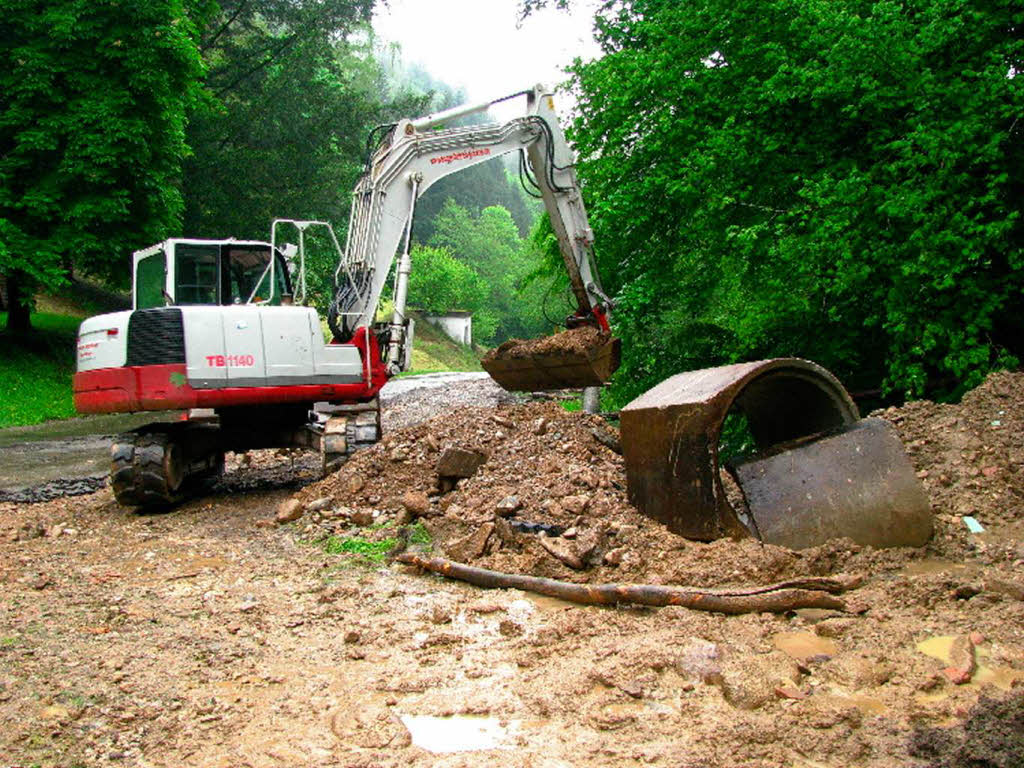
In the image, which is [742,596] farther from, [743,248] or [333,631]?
[743,248]

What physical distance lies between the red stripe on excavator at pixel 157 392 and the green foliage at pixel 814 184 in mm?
4172

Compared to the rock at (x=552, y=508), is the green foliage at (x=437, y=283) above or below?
above

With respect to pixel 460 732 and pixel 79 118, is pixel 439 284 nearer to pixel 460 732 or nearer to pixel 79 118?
pixel 79 118

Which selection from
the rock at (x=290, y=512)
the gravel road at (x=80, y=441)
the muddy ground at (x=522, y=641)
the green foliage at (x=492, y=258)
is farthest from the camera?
the green foliage at (x=492, y=258)

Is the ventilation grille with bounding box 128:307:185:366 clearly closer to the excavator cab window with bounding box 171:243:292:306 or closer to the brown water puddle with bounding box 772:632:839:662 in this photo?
the excavator cab window with bounding box 171:243:292:306

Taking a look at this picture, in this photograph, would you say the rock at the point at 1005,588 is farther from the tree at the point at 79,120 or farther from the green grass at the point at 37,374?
the tree at the point at 79,120

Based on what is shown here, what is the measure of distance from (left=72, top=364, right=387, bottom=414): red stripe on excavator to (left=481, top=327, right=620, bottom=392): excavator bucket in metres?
1.81

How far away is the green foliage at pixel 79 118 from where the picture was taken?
16906 mm

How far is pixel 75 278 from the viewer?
87.0 ft

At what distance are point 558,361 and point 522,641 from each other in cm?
454

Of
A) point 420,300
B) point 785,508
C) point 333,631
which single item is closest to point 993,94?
point 785,508

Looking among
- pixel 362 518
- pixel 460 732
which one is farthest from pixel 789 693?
pixel 362 518

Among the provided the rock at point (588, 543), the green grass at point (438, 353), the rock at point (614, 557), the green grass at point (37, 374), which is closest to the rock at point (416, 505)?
the rock at point (588, 543)

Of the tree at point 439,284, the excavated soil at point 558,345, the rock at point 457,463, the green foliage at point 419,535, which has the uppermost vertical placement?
the tree at point 439,284
